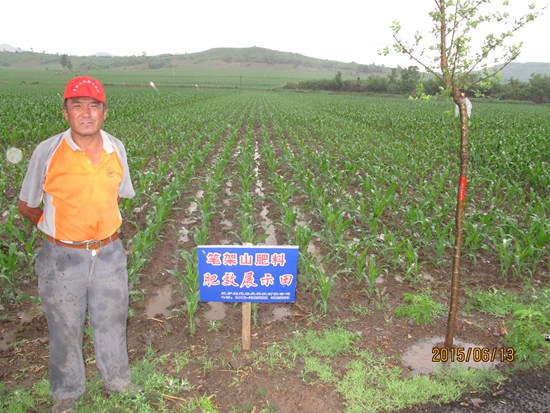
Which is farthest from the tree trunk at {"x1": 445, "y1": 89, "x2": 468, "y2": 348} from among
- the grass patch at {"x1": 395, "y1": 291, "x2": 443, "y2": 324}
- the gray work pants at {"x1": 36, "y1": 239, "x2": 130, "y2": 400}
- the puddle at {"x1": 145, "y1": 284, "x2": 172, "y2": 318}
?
the puddle at {"x1": 145, "y1": 284, "x2": 172, "y2": 318}

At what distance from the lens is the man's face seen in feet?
7.79

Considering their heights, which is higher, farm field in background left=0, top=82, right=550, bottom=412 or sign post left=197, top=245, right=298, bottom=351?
sign post left=197, top=245, right=298, bottom=351

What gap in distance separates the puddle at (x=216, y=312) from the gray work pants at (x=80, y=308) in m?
1.24

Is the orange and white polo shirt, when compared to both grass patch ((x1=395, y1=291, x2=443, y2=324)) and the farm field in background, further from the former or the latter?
grass patch ((x1=395, y1=291, x2=443, y2=324))

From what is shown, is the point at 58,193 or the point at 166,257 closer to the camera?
the point at 58,193

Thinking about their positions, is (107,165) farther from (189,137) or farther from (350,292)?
(189,137)

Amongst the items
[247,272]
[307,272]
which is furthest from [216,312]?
[247,272]

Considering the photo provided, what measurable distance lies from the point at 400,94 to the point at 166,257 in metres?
65.1

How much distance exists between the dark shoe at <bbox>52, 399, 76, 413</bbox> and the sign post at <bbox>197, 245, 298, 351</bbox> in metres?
1.10

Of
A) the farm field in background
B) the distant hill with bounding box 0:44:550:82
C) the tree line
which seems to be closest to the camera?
→ the farm field in background

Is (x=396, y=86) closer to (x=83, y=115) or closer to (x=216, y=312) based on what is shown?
(x=216, y=312)

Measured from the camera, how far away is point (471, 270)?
16.8 feet

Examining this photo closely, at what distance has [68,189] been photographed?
2383 mm

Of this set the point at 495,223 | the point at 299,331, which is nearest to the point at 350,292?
the point at 299,331
